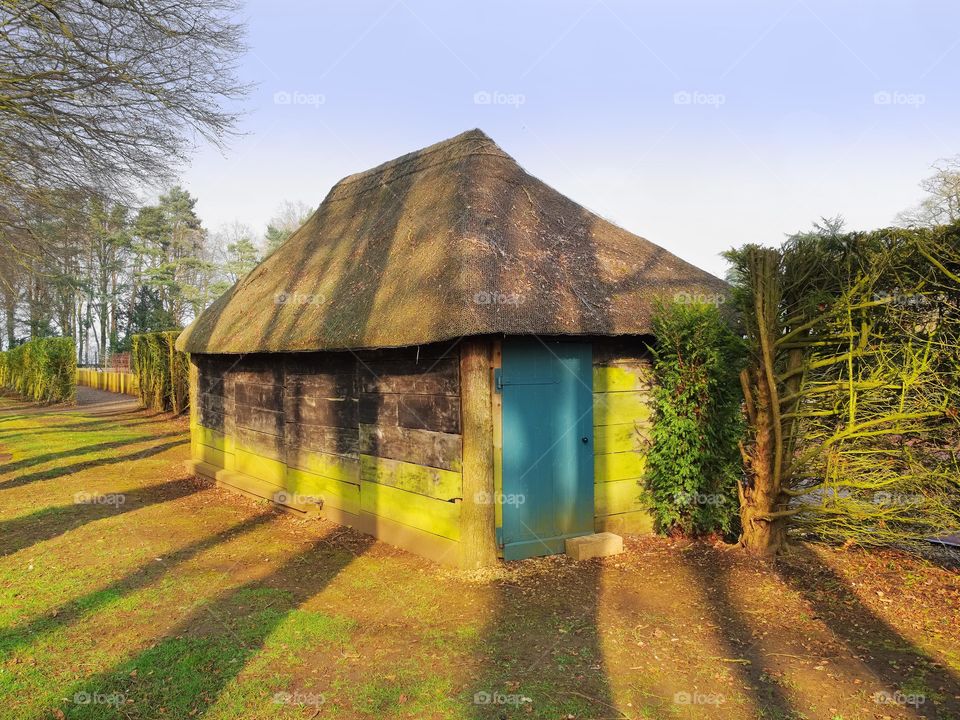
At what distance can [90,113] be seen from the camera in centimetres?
1088

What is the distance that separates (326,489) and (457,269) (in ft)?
13.3

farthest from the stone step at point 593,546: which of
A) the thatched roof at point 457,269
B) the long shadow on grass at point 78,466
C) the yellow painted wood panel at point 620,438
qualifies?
the long shadow on grass at point 78,466

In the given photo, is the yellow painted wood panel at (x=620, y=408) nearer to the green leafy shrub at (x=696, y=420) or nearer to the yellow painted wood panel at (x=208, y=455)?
the green leafy shrub at (x=696, y=420)

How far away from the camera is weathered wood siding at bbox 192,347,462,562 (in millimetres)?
7074

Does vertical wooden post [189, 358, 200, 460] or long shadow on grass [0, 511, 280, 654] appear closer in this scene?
long shadow on grass [0, 511, 280, 654]

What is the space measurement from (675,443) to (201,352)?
8.74 meters

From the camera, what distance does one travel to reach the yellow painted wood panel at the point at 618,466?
766cm

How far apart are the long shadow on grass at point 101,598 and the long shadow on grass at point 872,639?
20.7 ft

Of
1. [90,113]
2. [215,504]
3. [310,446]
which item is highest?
[90,113]

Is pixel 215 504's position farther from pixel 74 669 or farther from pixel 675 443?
pixel 675 443

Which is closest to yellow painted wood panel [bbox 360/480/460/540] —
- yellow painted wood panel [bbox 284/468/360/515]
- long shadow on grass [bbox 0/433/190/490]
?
yellow painted wood panel [bbox 284/468/360/515]

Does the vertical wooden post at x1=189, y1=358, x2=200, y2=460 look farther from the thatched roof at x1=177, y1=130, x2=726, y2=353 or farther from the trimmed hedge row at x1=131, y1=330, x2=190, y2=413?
the trimmed hedge row at x1=131, y1=330, x2=190, y2=413

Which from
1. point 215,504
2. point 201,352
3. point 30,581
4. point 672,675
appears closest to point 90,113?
point 201,352

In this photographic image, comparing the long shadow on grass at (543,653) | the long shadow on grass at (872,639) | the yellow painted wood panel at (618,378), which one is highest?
the yellow painted wood panel at (618,378)
